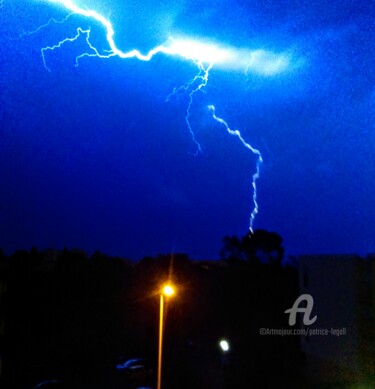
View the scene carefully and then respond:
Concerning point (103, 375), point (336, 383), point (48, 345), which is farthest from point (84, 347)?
point (336, 383)

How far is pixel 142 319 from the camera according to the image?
80.2 ft

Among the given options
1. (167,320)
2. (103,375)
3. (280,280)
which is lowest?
(103,375)

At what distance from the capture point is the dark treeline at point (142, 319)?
18.0 metres

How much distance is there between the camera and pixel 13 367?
1806 centimetres

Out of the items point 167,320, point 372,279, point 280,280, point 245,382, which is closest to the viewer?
point 372,279

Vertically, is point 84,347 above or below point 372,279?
below

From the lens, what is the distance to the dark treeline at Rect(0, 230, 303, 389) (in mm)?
17969

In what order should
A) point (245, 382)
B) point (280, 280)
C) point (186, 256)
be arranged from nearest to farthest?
point (245, 382)
point (280, 280)
point (186, 256)

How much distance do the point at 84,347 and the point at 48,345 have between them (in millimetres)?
1713

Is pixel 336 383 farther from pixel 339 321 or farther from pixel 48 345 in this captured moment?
pixel 48 345
